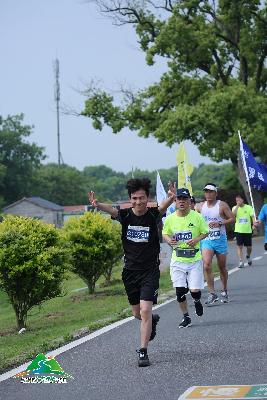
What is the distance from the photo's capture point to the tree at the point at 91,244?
15.8 metres

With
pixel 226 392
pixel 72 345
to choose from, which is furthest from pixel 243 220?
pixel 226 392

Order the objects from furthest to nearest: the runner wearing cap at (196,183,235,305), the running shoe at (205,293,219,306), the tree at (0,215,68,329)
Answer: the runner wearing cap at (196,183,235,305) → the running shoe at (205,293,219,306) → the tree at (0,215,68,329)

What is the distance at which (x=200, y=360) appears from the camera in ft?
24.6

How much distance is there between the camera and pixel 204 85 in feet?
A: 134

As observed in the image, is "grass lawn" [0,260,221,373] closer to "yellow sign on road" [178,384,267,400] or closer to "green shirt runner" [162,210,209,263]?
"green shirt runner" [162,210,209,263]

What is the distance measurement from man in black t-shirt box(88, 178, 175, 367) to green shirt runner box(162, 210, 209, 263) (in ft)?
6.86

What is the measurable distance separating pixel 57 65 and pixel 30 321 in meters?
80.7

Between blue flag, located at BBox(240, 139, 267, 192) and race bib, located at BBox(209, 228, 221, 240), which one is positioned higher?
blue flag, located at BBox(240, 139, 267, 192)

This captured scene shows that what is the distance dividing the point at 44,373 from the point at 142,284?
1328 mm

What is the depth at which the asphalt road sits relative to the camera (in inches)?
254

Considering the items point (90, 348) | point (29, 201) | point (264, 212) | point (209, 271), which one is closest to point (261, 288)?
point (264, 212)

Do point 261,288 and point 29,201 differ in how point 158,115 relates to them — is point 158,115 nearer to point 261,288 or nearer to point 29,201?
point 261,288

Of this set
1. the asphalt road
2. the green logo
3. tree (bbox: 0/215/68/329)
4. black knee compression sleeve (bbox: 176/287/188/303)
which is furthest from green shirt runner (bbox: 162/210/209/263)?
the green logo

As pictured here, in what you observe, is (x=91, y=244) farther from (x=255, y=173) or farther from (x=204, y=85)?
(x=204, y=85)
